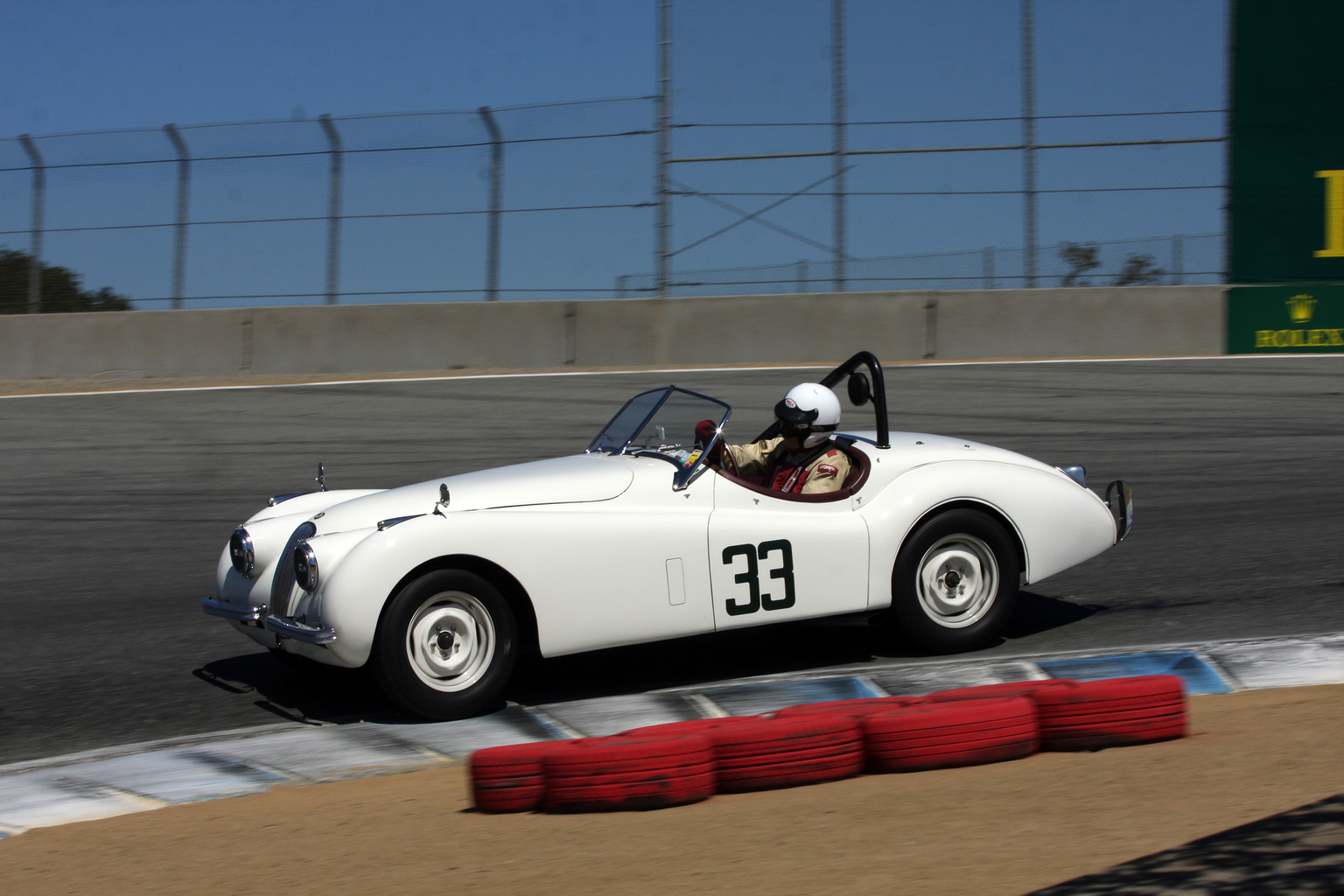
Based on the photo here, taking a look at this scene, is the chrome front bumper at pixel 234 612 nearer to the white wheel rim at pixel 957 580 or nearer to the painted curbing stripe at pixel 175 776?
the painted curbing stripe at pixel 175 776

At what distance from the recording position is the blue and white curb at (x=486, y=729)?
4477 millimetres

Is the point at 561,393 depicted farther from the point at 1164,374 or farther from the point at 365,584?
the point at 365,584

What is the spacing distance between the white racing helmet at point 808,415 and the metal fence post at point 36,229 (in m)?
15.0

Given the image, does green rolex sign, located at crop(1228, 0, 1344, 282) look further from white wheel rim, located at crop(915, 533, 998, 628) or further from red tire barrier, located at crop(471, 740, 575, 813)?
red tire barrier, located at crop(471, 740, 575, 813)

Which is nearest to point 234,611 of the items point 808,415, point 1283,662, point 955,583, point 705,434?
point 705,434

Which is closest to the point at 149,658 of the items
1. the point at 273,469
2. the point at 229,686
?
the point at 229,686

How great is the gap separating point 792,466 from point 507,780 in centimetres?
→ 263

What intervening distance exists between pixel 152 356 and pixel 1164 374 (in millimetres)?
12917

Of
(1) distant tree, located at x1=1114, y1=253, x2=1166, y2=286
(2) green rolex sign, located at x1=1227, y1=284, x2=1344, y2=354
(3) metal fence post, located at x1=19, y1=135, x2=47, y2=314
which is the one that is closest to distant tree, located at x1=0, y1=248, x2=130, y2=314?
(3) metal fence post, located at x1=19, y1=135, x2=47, y2=314

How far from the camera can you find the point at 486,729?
5.07 meters

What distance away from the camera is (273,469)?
10.9 metres

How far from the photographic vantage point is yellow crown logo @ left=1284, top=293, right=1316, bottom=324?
54.1 feet

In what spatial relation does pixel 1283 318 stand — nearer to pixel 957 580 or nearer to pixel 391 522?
pixel 957 580

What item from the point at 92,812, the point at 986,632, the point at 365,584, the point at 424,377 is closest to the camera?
the point at 92,812
